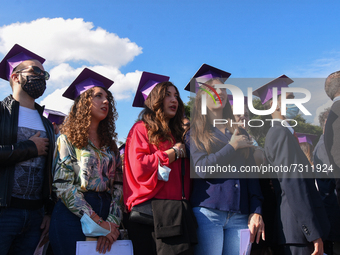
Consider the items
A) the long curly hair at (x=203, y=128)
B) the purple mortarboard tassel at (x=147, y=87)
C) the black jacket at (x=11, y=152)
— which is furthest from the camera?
the purple mortarboard tassel at (x=147, y=87)

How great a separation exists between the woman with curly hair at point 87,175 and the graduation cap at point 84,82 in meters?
0.01

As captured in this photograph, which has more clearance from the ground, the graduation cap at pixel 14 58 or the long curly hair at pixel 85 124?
the graduation cap at pixel 14 58

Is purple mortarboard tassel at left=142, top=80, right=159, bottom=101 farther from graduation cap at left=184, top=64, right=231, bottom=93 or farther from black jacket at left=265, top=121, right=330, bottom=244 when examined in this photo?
black jacket at left=265, top=121, right=330, bottom=244

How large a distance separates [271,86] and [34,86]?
2.60 m

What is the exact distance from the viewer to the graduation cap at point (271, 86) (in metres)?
3.10

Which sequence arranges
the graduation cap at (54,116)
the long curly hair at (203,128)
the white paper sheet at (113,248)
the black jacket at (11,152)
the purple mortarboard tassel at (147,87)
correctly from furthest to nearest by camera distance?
the graduation cap at (54,116)
the purple mortarboard tassel at (147,87)
the long curly hair at (203,128)
the black jacket at (11,152)
the white paper sheet at (113,248)

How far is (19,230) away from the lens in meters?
2.50

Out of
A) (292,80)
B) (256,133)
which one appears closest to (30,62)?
(256,133)

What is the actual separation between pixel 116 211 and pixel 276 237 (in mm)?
1537

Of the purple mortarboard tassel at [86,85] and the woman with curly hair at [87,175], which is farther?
the purple mortarboard tassel at [86,85]

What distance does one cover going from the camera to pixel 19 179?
2.57m

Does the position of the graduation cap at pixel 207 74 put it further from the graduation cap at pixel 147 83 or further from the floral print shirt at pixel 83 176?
the floral print shirt at pixel 83 176

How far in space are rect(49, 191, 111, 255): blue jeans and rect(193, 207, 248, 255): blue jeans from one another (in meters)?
0.92

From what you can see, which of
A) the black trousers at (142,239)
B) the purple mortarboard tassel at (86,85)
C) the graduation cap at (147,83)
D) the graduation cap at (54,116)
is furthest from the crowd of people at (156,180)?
the graduation cap at (54,116)
